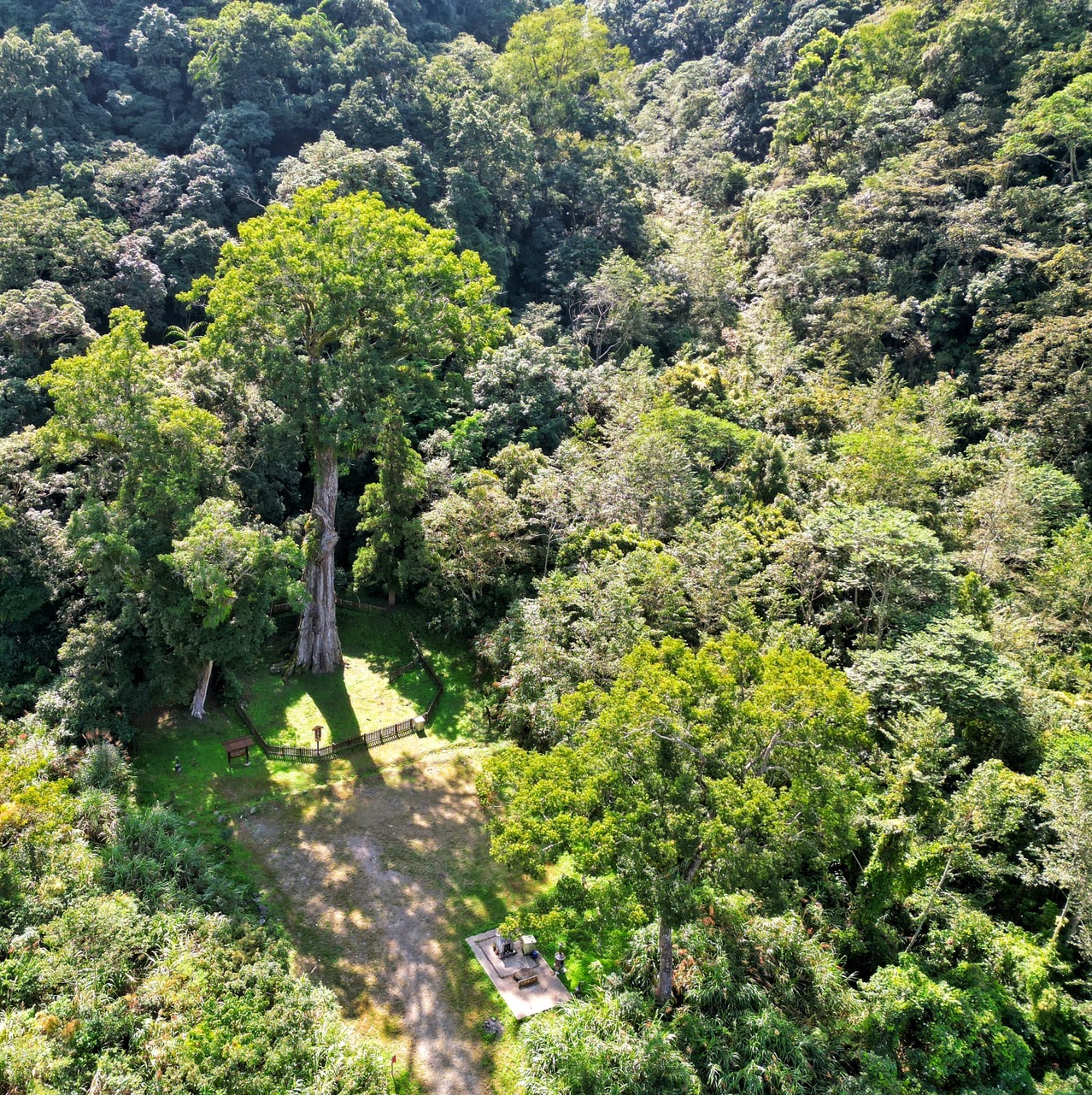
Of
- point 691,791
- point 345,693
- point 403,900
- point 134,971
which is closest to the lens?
point 691,791

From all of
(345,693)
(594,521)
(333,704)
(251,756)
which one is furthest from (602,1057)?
(594,521)

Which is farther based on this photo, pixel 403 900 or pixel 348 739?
pixel 348 739

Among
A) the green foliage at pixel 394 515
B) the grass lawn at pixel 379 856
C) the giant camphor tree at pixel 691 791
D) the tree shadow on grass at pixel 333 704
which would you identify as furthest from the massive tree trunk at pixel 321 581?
the giant camphor tree at pixel 691 791

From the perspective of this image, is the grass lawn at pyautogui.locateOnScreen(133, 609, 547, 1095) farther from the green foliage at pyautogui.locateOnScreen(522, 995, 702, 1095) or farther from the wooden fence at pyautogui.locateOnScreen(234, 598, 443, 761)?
the green foliage at pyautogui.locateOnScreen(522, 995, 702, 1095)

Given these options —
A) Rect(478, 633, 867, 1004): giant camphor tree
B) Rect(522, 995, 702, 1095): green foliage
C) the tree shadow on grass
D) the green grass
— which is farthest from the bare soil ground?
Rect(478, 633, 867, 1004): giant camphor tree

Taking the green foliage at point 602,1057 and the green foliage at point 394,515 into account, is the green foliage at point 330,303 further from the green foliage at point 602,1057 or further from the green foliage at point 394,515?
the green foliage at point 602,1057

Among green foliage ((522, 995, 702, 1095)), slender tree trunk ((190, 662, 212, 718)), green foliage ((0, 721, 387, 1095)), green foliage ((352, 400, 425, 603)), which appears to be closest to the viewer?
green foliage ((0, 721, 387, 1095))

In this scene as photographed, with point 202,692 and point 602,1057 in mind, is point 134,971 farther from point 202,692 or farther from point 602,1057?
point 202,692
